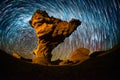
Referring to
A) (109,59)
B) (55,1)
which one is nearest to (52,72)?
(109,59)

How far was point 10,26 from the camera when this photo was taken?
499 centimetres

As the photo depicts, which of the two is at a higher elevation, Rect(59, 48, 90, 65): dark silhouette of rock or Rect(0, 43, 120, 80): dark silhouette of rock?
Rect(59, 48, 90, 65): dark silhouette of rock

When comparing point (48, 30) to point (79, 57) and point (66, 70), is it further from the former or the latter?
point (66, 70)

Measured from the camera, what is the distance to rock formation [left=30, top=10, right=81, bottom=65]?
15.0 feet

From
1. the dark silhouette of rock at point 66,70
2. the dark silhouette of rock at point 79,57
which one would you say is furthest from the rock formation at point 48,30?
the dark silhouette of rock at point 66,70

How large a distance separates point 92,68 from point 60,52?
3.71 ft

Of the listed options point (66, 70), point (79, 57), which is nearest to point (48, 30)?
point (79, 57)

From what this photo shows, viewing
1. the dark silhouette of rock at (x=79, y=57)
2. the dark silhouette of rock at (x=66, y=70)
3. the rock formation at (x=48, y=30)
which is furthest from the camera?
the rock formation at (x=48, y=30)

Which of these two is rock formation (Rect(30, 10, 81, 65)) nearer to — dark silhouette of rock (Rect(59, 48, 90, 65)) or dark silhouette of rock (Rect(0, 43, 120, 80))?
dark silhouette of rock (Rect(59, 48, 90, 65))

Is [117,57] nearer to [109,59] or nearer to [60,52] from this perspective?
[109,59]

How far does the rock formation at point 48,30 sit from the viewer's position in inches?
180

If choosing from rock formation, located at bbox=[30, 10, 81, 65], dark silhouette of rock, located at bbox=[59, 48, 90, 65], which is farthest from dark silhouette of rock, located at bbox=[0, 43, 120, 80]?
rock formation, located at bbox=[30, 10, 81, 65]

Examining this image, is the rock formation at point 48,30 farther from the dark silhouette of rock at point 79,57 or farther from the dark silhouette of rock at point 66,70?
the dark silhouette of rock at point 66,70

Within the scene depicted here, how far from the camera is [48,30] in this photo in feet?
15.0
